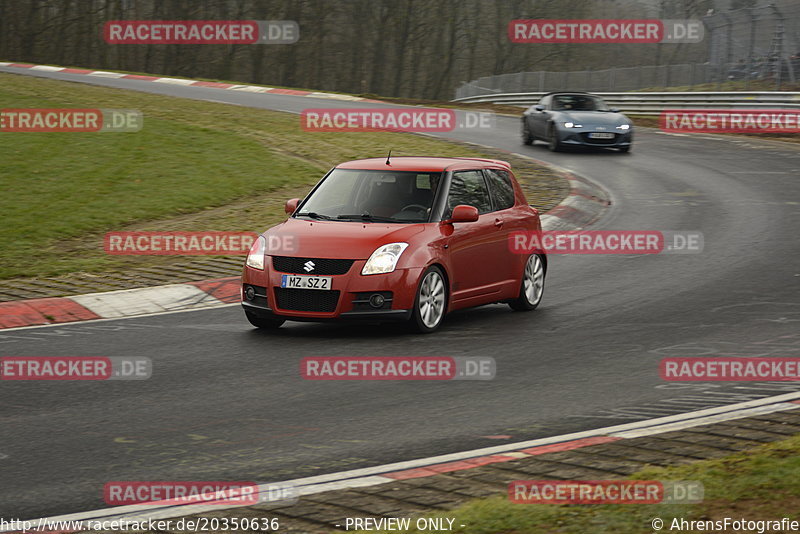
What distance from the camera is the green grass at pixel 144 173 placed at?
15.7 m

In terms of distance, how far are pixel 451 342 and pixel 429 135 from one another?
1996 centimetres

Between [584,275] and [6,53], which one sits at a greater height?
[6,53]

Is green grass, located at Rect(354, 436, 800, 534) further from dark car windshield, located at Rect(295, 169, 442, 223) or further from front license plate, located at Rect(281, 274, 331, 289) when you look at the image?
dark car windshield, located at Rect(295, 169, 442, 223)

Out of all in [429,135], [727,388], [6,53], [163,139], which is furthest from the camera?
[6,53]

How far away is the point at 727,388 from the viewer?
8547 mm

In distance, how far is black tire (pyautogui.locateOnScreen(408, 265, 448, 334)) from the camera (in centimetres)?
1037

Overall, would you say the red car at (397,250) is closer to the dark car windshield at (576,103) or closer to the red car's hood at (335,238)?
the red car's hood at (335,238)

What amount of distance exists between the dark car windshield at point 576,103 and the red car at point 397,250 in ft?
54.7

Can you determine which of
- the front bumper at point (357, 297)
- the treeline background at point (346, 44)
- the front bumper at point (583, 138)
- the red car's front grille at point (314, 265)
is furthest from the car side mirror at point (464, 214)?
the treeline background at point (346, 44)

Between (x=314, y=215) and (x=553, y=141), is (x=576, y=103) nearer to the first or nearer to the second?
(x=553, y=141)

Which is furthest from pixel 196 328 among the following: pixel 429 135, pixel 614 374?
pixel 429 135

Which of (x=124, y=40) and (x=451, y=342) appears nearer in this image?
(x=451, y=342)

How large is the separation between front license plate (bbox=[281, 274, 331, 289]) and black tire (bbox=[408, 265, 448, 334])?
819mm

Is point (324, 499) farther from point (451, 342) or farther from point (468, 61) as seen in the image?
point (468, 61)
